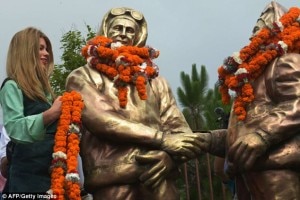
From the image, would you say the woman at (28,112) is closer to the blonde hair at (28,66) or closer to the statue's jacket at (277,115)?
the blonde hair at (28,66)

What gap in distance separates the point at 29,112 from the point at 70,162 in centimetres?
37

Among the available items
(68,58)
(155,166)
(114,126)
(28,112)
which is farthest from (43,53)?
(68,58)

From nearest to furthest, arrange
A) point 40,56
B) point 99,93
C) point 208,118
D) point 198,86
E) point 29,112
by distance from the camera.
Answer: point 29,112 < point 40,56 < point 99,93 < point 208,118 < point 198,86

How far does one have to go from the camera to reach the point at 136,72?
397cm

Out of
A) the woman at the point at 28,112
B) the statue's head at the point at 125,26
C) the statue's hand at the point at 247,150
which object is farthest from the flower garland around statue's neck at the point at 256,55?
the woman at the point at 28,112

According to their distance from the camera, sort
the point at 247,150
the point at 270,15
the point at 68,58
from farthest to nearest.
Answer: the point at 68,58 → the point at 270,15 → the point at 247,150

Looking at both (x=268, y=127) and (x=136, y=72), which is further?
(x=136, y=72)

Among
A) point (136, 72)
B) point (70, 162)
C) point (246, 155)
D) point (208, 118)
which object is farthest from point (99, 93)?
point (208, 118)

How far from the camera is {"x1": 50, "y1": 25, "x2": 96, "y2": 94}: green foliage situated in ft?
27.2

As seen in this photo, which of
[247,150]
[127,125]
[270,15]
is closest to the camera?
[247,150]

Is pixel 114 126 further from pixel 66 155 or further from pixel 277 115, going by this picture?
pixel 277 115

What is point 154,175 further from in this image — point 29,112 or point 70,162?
point 29,112

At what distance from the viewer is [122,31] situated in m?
4.23

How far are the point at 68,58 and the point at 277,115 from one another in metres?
5.22
